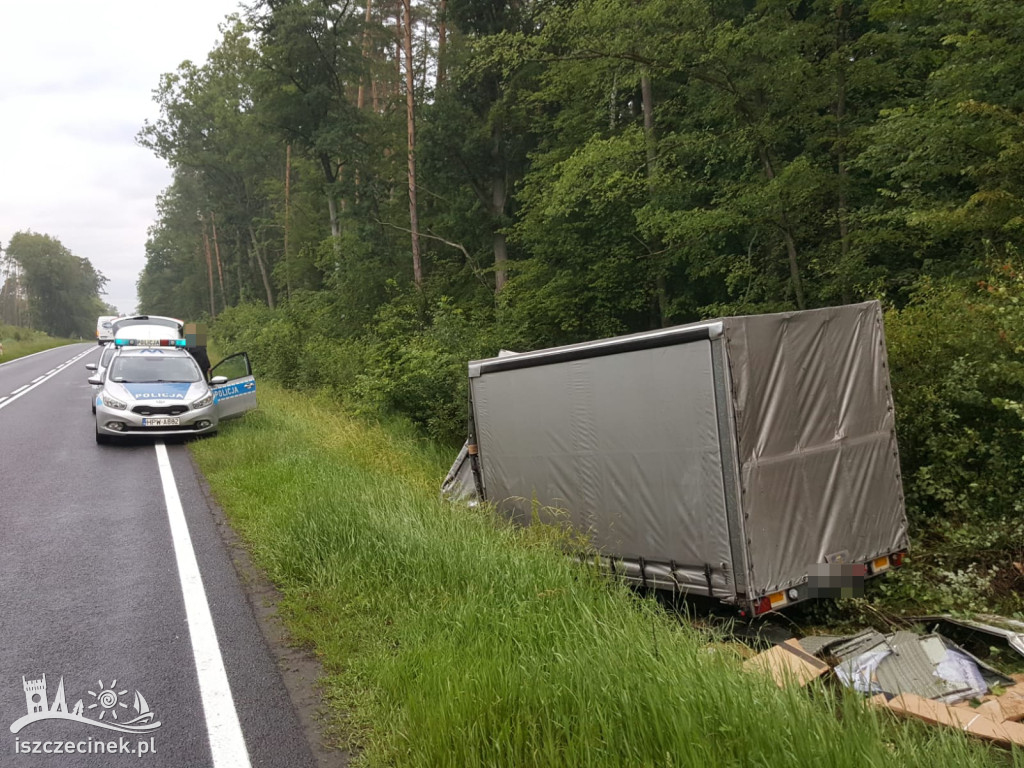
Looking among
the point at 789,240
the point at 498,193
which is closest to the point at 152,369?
the point at 789,240

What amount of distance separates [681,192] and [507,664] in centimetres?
1353

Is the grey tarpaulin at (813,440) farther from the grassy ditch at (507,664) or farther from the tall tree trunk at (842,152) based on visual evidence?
the tall tree trunk at (842,152)

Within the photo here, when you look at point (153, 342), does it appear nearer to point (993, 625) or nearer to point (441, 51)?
point (993, 625)

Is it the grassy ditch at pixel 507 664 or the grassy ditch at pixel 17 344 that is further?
the grassy ditch at pixel 17 344

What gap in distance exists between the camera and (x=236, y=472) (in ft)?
30.0

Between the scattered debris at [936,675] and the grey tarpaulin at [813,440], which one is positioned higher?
the grey tarpaulin at [813,440]

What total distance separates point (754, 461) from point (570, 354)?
2.12 m

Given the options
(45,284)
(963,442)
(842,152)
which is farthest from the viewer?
(45,284)

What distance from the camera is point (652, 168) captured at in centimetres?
1535

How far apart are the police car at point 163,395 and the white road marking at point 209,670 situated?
5679 mm

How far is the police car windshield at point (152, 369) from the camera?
12.4m

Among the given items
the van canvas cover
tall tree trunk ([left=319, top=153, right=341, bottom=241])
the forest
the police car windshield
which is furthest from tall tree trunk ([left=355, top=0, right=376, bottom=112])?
the van canvas cover

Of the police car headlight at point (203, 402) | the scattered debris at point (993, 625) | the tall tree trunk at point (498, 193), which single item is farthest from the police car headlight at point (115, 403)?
the tall tree trunk at point (498, 193)

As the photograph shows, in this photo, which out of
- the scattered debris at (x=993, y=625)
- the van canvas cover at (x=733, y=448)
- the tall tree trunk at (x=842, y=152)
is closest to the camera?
the scattered debris at (x=993, y=625)
